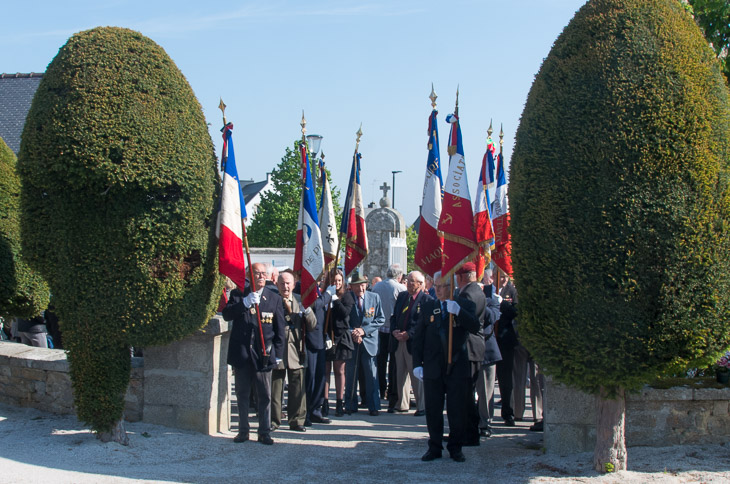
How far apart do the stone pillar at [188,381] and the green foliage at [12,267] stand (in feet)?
9.56

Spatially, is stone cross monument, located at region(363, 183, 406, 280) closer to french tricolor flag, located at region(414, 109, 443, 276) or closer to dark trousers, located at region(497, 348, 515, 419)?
dark trousers, located at region(497, 348, 515, 419)

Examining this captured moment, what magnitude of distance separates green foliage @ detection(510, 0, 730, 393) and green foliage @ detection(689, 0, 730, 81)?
4732 mm

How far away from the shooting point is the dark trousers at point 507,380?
9.36m

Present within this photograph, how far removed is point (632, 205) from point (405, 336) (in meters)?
4.48

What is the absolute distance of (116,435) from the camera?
7.37 m

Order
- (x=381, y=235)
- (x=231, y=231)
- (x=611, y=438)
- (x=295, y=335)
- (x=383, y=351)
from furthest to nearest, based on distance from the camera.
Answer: (x=381, y=235) < (x=383, y=351) < (x=295, y=335) < (x=231, y=231) < (x=611, y=438)

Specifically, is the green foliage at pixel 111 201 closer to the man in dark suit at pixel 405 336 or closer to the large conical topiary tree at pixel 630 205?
the man in dark suit at pixel 405 336

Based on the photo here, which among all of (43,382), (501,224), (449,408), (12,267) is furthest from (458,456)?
(12,267)

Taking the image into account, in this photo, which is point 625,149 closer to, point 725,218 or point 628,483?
point 725,218

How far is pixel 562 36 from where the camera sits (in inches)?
257

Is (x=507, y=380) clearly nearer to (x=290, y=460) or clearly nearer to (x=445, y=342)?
(x=445, y=342)

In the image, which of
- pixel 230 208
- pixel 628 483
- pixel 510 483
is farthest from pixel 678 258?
pixel 230 208

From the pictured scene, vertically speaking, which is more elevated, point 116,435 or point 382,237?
point 382,237

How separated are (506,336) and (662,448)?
8.87ft
